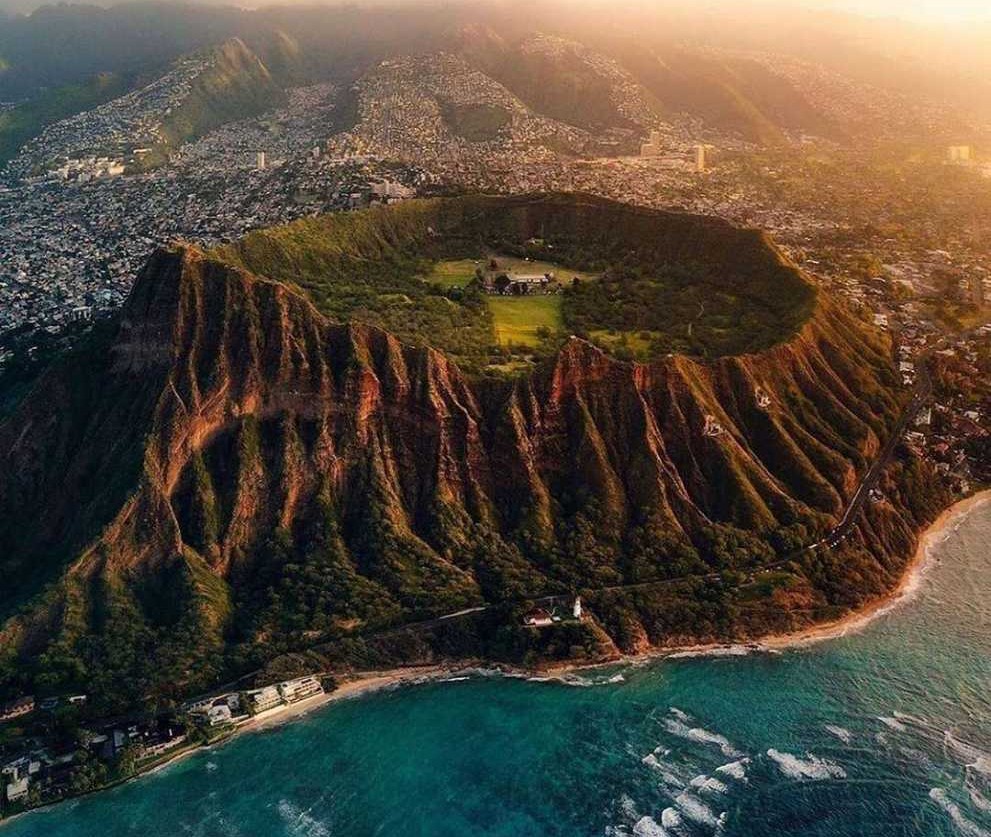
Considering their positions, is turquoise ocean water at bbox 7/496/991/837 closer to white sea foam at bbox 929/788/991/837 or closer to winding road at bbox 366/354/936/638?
white sea foam at bbox 929/788/991/837

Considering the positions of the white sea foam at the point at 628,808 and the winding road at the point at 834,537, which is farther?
the winding road at the point at 834,537

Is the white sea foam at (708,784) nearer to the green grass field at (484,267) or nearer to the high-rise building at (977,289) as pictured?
the green grass field at (484,267)

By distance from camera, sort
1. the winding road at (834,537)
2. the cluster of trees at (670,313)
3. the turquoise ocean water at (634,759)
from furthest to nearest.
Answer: the cluster of trees at (670,313) → the winding road at (834,537) → the turquoise ocean water at (634,759)

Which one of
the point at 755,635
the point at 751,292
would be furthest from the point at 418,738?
the point at 751,292

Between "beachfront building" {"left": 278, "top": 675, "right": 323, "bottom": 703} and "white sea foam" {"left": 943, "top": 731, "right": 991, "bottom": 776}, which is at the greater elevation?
"white sea foam" {"left": 943, "top": 731, "right": 991, "bottom": 776}

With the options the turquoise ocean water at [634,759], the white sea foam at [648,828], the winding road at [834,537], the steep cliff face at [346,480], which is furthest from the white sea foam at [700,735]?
the winding road at [834,537]

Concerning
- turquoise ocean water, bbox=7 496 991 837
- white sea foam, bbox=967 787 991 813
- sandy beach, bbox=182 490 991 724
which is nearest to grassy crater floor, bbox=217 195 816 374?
sandy beach, bbox=182 490 991 724
